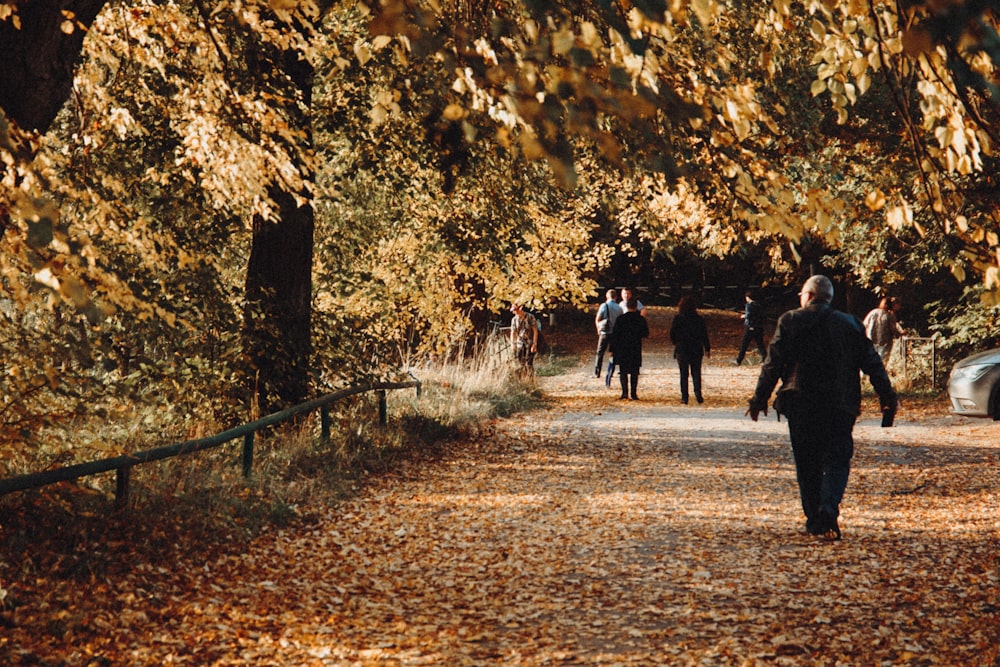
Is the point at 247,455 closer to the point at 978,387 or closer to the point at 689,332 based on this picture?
the point at 978,387

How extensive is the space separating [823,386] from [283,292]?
624 cm

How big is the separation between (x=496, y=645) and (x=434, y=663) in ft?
1.34

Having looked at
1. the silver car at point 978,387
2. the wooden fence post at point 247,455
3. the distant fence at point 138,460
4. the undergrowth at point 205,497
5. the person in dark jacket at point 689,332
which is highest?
the person in dark jacket at point 689,332

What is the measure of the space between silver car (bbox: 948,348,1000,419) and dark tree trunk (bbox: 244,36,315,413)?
855 centimetres

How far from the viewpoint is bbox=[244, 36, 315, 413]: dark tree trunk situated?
36.2 ft

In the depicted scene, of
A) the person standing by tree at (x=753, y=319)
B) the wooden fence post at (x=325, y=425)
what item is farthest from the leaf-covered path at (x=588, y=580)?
the person standing by tree at (x=753, y=319)

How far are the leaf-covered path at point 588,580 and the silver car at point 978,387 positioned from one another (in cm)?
251

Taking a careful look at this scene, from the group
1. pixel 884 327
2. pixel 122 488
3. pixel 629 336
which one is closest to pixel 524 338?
pixel 629 336

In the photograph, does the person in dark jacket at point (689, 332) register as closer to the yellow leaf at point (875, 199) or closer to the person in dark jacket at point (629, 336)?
the person in dark jacket at point (629, 336)

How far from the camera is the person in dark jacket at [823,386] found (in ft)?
25.2

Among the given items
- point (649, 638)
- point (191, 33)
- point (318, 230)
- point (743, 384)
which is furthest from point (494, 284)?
point (649, 638)

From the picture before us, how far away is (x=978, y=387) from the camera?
46.5 feet

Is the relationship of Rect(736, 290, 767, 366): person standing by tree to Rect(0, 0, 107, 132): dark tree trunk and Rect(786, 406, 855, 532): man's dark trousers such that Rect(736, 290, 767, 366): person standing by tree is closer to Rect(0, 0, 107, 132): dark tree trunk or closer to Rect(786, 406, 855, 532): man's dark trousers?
Rect(786, 406, 855, 532): man's dark trousers

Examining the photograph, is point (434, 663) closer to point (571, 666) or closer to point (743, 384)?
point (571, 666)
